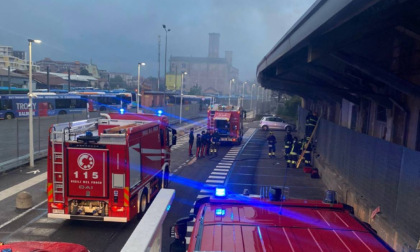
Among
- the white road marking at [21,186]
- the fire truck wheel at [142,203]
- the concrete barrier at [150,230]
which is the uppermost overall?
the concrete barrier at [150,230]

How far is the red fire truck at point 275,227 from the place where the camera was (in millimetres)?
3303

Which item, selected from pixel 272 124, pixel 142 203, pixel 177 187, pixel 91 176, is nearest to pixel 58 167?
pixel 91 176

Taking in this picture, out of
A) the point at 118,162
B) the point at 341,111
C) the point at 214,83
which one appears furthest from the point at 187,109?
the point at 214,83

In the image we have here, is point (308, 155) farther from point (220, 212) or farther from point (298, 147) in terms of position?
point (220, 212)

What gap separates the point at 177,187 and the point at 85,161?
6.33 meters

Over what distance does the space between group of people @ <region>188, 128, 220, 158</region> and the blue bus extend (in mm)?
17842

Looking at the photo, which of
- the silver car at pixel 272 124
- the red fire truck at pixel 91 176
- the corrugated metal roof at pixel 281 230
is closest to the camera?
the corrugated metal roof at pixel 281 230

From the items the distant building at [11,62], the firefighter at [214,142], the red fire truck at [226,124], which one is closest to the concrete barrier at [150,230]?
the firefighter at [214,142]

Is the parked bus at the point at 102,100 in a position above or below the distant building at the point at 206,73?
below

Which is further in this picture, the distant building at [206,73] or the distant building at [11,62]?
the distant building at [206,73]

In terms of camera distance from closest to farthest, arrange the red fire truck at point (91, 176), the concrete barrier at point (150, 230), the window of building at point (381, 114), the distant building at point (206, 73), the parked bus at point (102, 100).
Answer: the concrete barrier at point (150, 230) → the red fire truck at point (91, 176) → the window of building at point (381, 114) → the parked bus at point (102, 100) → the distant building at point (206, 73)

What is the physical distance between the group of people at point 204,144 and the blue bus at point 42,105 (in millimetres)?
17842

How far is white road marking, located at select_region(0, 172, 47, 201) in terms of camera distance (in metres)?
13.8

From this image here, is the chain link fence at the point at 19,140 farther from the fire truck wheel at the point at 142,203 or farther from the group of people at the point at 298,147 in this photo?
the group of people at the point at 298,147
